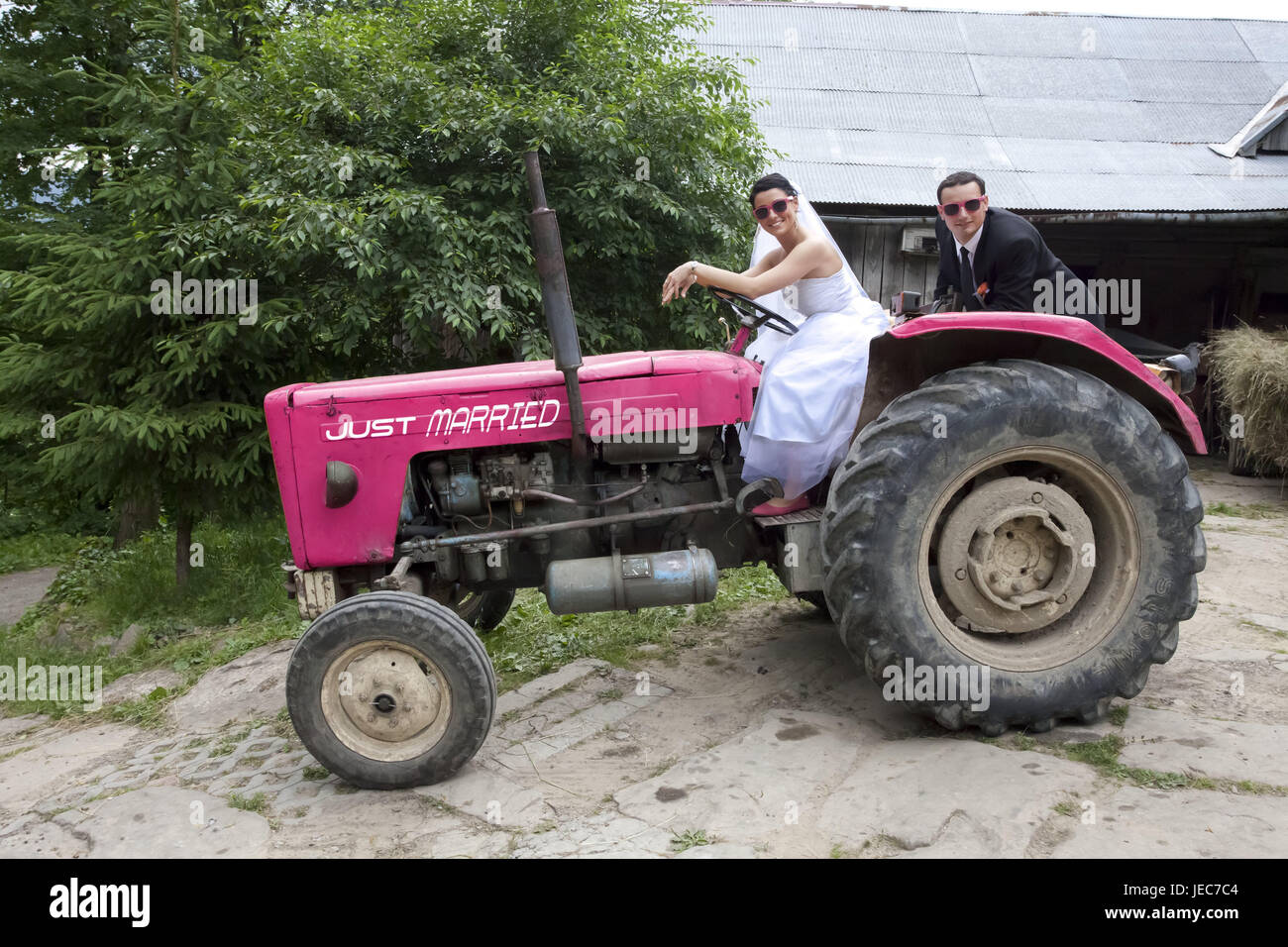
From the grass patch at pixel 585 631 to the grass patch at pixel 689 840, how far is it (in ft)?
5.10

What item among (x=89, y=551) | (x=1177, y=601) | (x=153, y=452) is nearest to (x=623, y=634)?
(x=1177, y=601)

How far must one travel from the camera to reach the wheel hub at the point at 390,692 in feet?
10.1

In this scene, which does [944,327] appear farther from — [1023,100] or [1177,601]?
[1023,100]

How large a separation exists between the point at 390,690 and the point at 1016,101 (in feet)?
34.8

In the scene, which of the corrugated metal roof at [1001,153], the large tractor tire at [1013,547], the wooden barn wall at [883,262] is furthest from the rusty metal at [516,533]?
the corrugated metal roof at [1001,153]

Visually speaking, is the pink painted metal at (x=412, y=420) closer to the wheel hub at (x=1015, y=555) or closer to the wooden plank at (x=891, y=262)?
the wheel hub at (x=1015, y=555)

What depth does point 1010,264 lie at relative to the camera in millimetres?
3836

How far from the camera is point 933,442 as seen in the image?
3.08 m

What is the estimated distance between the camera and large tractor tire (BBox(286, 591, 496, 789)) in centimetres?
303

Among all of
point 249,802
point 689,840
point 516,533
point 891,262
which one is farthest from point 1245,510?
point 249,802

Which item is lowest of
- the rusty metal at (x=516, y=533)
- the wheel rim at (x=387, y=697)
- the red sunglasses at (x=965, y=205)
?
the wheel rim at (x=387, y=697)

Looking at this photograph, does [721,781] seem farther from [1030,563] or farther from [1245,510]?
[1245,510]

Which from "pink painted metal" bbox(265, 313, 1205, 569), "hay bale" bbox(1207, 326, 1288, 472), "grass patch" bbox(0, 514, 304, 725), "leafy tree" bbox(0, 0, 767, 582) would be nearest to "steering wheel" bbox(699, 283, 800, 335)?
"pink painted metal" bbox(265, 313, 1205, 569)

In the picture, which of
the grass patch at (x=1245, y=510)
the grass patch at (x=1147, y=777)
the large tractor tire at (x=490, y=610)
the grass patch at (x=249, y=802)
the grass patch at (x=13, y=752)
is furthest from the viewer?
the grass patch at (x=1245, y=510)
